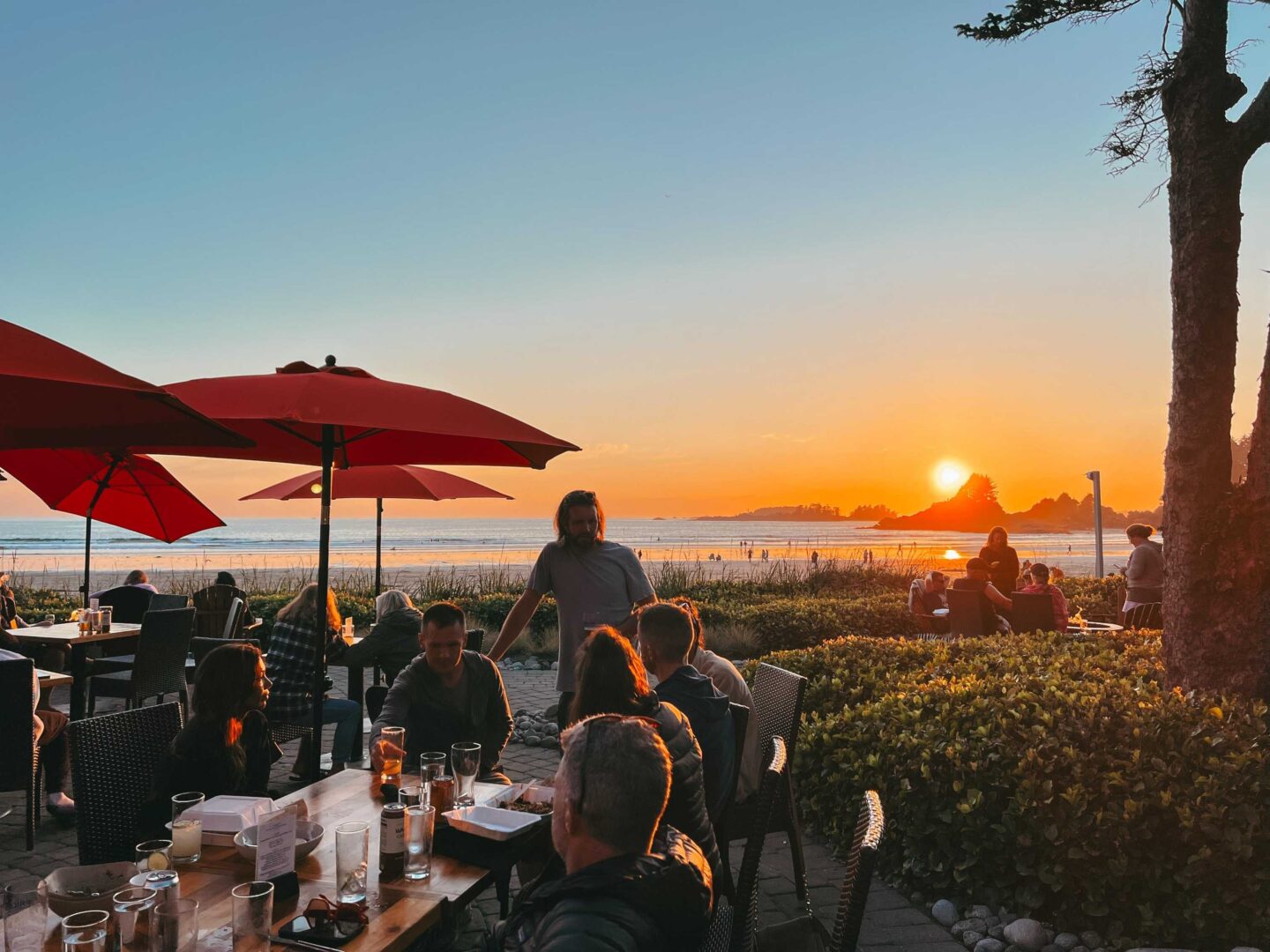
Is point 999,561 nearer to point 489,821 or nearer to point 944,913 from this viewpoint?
point 944,913

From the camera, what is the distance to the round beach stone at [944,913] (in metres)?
3.94

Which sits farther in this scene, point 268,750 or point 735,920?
point 268,750

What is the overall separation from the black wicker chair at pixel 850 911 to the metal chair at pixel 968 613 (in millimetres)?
8032

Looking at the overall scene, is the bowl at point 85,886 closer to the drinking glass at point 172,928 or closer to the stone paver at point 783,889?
the drinking glass at point 172,928

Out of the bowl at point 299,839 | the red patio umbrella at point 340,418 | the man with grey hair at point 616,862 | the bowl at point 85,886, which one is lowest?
the bowl at point 299,839

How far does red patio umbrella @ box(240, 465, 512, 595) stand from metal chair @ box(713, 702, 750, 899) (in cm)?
599

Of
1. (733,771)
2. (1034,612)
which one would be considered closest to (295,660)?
(733,771)

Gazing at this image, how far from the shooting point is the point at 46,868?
14.9 ft

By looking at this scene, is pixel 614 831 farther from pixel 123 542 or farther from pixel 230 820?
pixel 123 542

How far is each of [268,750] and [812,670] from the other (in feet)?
13.2

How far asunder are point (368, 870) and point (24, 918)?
32.0 inches

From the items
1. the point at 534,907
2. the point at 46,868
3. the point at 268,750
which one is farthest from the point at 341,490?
the point at 534,907

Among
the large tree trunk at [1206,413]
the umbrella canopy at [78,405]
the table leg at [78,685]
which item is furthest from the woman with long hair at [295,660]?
the large tree trunk at [1206,413]

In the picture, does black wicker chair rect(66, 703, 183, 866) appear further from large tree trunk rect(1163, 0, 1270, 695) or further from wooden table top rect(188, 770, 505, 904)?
large tree trunk rect(1163, 0, 1270, 695)
